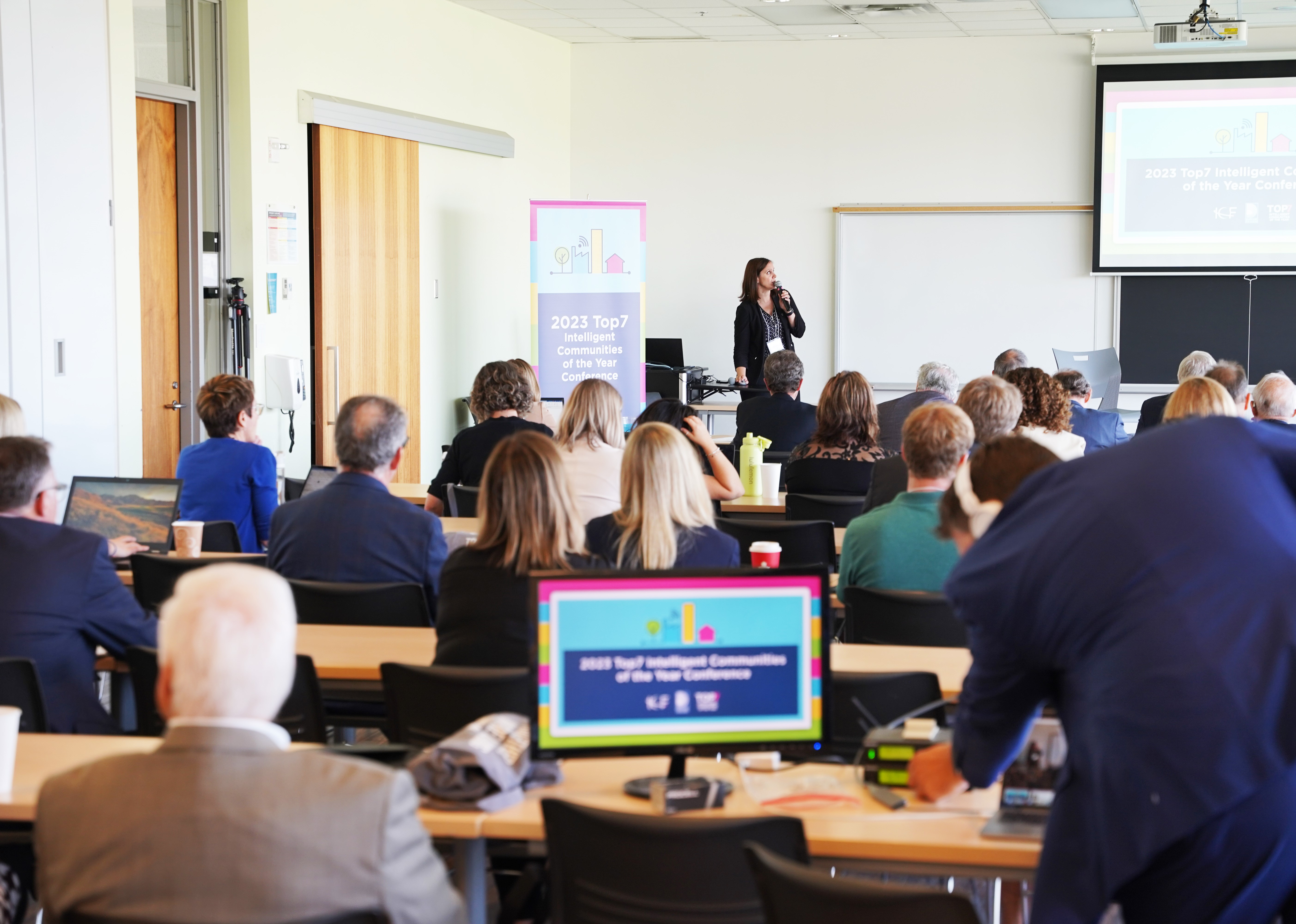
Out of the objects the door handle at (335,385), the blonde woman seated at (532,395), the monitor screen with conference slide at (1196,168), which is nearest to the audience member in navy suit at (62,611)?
the blonde woman seated at (532,395)

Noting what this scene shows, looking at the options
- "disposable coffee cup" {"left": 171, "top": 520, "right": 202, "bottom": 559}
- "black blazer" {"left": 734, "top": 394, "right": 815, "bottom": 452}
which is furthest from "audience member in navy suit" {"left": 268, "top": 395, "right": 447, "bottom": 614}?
"black blazer" {"left": 734, "top": 394, "right": 815, "bottom": 452}

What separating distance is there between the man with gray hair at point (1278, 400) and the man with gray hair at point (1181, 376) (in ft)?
3.16

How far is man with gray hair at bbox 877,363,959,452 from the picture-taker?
6402 millimetres

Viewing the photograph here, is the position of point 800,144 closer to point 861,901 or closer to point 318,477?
point 318,477

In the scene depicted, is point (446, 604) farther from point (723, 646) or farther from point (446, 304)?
point (446, 304)

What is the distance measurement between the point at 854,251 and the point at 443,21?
359 centimetres

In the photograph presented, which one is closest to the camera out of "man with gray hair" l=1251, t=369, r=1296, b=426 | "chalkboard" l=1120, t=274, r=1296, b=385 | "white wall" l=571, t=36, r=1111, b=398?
"man with gray hair" l=1251, t=369, r=1296, b=426

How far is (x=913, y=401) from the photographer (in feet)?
21.1

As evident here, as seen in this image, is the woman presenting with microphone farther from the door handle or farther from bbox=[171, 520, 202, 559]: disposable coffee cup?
bbox=[171, 520, 202, 559]: disposable coffee cup

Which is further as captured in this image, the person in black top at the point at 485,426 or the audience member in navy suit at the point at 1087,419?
the audience member in navy suit at the point at 1087,419

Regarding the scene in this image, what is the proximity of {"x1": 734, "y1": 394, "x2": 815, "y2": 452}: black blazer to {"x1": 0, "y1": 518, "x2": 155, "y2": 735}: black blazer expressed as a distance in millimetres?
4133

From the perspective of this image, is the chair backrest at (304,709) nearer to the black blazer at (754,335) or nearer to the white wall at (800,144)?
the black blazer at (754,335)

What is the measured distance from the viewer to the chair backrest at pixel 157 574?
12.8ft

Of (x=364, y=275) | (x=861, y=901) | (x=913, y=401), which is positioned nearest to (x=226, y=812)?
(x=861, y=901)
